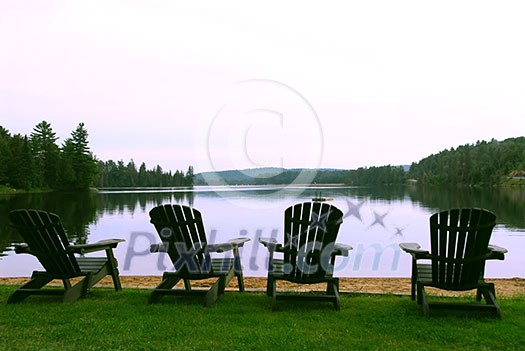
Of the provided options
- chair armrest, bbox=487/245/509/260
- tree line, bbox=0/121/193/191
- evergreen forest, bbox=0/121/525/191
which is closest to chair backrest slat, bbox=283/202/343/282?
chair armrest, bbox=487/245/509/260

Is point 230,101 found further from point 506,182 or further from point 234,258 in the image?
point 506,182

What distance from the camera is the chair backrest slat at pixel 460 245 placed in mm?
3963

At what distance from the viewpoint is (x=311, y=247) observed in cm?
443

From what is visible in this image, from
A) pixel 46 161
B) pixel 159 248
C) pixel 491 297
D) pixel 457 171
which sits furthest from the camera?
pixel 457 171

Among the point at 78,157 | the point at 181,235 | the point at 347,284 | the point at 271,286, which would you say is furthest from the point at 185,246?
the point at 78,157

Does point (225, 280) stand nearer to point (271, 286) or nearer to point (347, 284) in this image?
point (271, 286)

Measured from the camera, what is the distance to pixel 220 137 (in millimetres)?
10344

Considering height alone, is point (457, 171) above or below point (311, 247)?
above

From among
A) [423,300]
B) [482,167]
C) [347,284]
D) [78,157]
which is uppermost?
[78,157]

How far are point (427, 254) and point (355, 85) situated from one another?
22.1m

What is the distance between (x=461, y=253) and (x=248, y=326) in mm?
2055

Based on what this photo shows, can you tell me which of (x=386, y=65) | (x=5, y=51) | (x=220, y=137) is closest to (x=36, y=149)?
(x=5, y=51)

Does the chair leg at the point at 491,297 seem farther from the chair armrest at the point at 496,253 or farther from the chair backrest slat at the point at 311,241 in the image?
the chair backrest slat at the point at 311,241

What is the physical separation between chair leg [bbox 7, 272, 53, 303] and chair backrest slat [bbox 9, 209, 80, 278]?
1.00 feet
